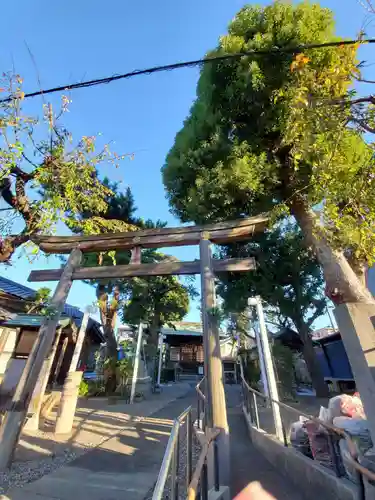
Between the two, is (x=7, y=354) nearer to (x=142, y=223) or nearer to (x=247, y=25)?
(x=142, y=223)

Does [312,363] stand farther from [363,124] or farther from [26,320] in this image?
[26,320]

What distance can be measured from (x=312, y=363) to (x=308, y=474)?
9.76m

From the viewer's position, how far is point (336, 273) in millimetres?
5035

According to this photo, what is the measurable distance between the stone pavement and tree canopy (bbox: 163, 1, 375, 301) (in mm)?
4208

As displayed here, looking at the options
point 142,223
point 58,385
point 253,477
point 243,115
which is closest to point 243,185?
point 243,115

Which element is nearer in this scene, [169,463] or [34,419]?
[169,463]

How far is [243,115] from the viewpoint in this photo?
692cm

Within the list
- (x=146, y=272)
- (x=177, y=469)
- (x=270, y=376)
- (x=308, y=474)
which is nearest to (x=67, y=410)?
(x=146, y=272)

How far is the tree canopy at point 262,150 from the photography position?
482 cm

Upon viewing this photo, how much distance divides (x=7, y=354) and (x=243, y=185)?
442 inches

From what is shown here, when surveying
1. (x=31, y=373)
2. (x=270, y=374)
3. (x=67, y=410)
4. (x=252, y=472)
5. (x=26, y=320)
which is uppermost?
(x=26, y=320)

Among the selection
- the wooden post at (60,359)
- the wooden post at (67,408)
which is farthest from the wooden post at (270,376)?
the wooden post at (60,359)

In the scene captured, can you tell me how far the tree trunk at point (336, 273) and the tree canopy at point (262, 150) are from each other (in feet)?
0.06

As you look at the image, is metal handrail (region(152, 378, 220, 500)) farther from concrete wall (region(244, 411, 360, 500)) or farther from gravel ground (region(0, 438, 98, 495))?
gravel ground (region(0, 438, 98, 495))
